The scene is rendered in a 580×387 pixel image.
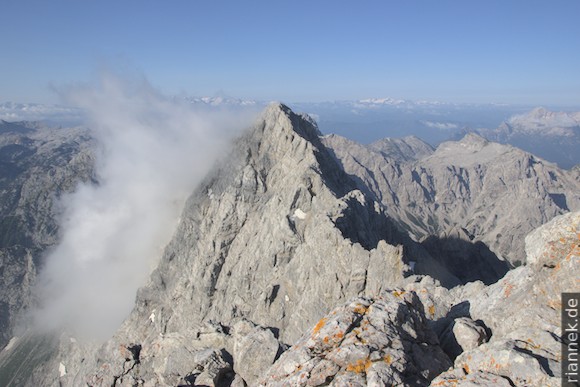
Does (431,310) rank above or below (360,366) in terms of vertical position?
below

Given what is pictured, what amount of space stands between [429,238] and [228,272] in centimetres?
6685

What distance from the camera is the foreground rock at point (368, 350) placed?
17.2 m

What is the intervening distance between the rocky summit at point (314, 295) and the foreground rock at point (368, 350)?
2.3 inches

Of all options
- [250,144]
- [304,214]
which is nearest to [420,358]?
[304,214]

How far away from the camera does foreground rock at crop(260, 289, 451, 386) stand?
56.6ft

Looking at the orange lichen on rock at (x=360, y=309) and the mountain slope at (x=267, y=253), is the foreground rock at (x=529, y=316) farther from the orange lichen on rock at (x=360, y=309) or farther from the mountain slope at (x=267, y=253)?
the mountain slope at (x=267, y=253)

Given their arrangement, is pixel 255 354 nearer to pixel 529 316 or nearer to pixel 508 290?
pixel 508 290

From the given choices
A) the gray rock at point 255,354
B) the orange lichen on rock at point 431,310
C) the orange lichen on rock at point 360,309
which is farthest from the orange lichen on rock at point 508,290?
the gray rock at point 255,354

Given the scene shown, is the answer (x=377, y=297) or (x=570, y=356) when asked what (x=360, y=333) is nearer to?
(x=377, y=297)

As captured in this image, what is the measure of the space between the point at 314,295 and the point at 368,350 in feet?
184

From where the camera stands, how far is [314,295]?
240ft

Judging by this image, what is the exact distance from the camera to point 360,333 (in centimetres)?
1894

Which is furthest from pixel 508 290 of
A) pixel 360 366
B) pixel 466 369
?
pixel 360 366

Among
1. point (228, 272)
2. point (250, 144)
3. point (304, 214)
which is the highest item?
point (250, 144)
